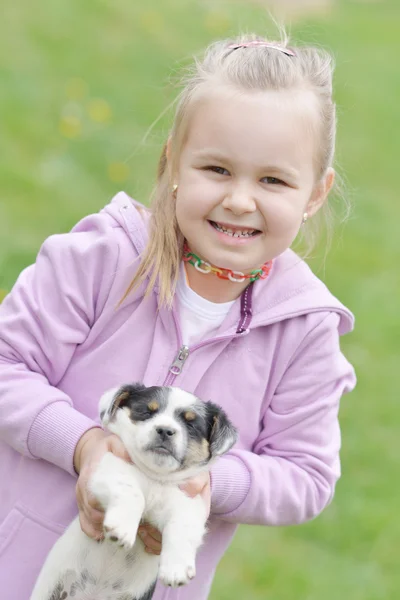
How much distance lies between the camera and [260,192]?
8.29 ft

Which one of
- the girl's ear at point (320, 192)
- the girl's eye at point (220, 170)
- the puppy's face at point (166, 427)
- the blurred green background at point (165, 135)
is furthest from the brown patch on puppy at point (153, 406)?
the blurred green background at point (165, 135)

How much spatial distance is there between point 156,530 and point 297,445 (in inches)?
21.1

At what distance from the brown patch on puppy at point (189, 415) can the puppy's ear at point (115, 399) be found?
133 millimetres

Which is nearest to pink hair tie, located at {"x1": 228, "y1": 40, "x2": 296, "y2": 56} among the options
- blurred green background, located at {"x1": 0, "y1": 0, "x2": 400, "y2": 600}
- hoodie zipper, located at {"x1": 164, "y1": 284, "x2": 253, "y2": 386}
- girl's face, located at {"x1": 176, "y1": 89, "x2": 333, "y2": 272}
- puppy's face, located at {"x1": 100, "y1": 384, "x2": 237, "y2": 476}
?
girl's face, located at {"x1": 176, "y1": 89, "x2": 333, "y2": 272}

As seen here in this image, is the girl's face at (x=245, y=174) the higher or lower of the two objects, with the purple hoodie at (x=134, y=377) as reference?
higher

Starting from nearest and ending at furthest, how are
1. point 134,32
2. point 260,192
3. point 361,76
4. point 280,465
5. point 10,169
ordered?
point 260,192, point 280,465, point 10,169, point 134,32, point 361,76

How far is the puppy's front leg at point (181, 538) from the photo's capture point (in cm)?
215

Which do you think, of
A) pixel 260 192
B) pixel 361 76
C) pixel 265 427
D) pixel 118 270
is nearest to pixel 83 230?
pixel 118 270

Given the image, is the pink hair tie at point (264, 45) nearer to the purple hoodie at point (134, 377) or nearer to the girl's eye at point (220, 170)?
the girl's eye at point (220, 170)

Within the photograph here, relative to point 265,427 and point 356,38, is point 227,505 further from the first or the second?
point 356,38

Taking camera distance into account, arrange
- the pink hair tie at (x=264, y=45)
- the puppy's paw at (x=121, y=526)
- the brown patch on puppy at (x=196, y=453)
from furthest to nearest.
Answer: the pink hair tie at (x=264, y=45)
the brown patch on puppy at (x=196, y=453)
the puppy's paw at (x=121, y=526)

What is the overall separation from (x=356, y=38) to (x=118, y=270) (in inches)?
312

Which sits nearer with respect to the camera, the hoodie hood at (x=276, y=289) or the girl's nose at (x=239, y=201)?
the girl's nose at (x=239, y=201)

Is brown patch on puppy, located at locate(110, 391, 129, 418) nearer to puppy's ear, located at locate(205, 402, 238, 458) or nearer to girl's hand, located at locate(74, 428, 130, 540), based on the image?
girl's hand, located at locate(74, 428, 130, 540)
